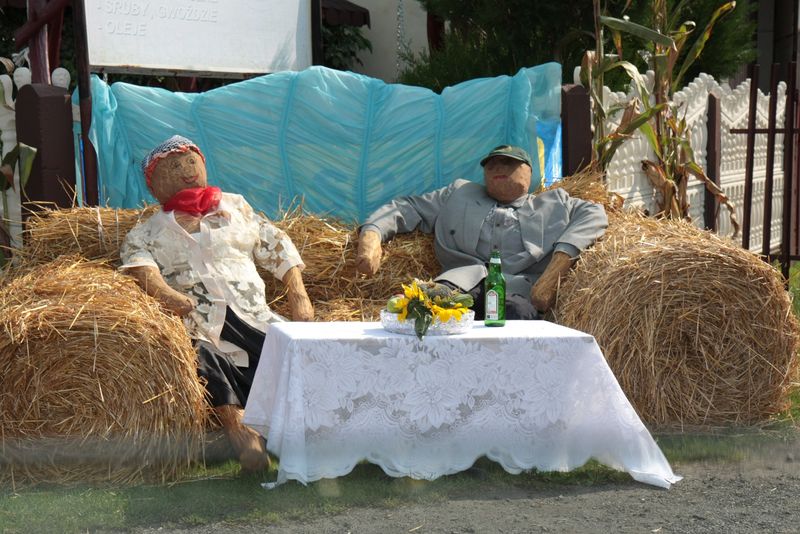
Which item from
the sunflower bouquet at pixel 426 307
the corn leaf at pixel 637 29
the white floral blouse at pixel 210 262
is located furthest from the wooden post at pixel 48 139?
the corn leaf at pixel 637 29

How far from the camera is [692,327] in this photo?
16.7 ft

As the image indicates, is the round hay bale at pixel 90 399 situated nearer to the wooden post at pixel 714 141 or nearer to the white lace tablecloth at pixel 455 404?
the white lace tablecloth at pixel 455 404

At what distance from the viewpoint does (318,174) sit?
6.41 m

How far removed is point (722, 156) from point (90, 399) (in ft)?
22.0

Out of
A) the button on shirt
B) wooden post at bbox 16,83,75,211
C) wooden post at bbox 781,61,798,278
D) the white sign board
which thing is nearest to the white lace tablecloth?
the button on shirt

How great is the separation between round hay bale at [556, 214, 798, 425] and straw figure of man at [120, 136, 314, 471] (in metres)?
1.40

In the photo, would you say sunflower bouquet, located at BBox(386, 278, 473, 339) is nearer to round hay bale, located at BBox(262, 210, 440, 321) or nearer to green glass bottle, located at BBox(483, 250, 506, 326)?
green glass bottle, located at BBox(483, 250, 506, 326)

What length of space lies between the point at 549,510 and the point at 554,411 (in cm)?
44

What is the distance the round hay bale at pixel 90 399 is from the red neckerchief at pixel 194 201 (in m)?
1.00

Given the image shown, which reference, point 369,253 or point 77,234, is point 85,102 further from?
point 369,253

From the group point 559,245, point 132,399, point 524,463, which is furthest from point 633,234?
point 132,399

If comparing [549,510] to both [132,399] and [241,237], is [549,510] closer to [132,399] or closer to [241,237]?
[132,399]

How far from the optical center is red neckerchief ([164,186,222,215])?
5270 mm

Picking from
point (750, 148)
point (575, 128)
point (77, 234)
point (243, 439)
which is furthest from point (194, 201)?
point (750, 148)
